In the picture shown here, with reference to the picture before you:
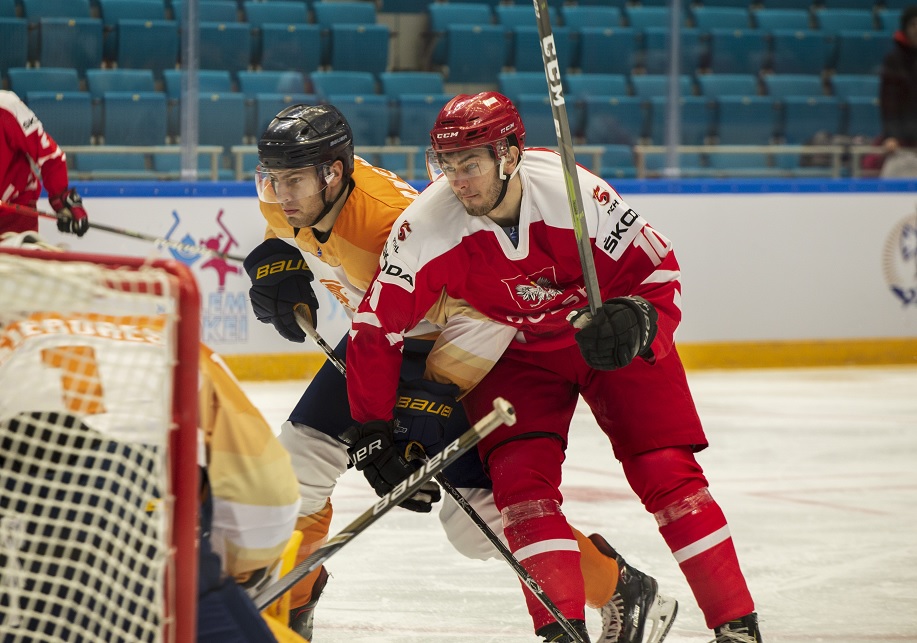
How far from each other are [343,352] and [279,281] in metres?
0.21

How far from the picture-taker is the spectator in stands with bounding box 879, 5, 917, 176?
6.89m

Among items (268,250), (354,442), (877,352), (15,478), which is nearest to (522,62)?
(877,352)

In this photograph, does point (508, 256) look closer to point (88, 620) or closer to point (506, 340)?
point (506, 340)

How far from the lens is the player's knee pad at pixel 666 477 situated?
2340 mm

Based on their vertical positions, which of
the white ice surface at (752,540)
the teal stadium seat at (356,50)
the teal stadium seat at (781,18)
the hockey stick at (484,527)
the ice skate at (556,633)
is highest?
the teal stadium seat at (781,18)

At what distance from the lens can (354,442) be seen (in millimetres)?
2406

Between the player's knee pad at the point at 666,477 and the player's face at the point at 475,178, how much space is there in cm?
55

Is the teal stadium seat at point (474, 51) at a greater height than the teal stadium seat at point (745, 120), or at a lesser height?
greater

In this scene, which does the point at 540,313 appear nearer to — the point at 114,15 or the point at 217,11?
the point at 114,15

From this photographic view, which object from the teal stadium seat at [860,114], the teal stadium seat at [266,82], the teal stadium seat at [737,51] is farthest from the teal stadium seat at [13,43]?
the teal stadium seat at [860,114]

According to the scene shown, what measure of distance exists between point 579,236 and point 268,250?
2.89ft

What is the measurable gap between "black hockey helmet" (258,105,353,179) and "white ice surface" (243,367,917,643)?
3.28ft

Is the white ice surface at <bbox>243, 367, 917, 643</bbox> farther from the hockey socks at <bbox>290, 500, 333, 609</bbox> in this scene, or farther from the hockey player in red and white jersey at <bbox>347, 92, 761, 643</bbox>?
the hockey player in red and white jersey at <bbox>347, 92, 761, 643</bbox>

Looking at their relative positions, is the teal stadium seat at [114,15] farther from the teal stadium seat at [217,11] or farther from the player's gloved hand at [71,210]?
the player's gloved hand at [71,210]
